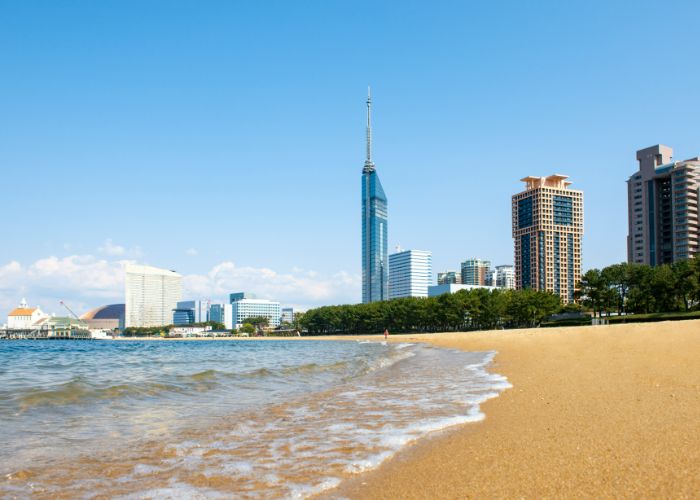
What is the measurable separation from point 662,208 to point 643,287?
9237 centimetres

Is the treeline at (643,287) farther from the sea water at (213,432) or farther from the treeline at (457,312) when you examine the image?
the sea water at (213,432)

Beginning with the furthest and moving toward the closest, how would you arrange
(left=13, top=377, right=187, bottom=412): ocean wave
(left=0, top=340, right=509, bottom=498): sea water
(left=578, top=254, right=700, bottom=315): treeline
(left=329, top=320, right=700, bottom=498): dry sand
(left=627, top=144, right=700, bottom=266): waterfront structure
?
(left=627, top=144, right=700, bottom=266): waterfront structure < (left=578, top=254, right=700, bottom=315): treeline < (left=13, top=377, right=187, bottom=412): ocean wave < (left=0, top=340, right=509, bottom=498): sea water < (left=329, top=320, right=700, bottom=498): dry sand

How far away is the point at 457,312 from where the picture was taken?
392 feet

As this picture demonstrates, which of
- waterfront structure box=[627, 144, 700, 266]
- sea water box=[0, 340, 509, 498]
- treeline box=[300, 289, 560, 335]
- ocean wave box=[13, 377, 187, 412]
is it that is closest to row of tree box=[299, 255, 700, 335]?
treeline box=[300, 289, 560, 335]

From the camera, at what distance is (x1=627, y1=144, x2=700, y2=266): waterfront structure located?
162625mm

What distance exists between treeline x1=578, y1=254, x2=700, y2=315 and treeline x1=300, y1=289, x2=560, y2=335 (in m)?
10.4

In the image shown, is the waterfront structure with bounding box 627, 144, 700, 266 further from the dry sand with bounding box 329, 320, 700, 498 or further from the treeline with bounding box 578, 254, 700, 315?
the dry sand with bounding box 329, 320, 700, 498

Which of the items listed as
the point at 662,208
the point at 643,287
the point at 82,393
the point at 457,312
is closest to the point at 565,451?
the point at 82,393

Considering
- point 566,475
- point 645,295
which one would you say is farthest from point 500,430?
point 645,295

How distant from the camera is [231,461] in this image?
7.39m

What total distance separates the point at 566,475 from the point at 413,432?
3.44 m

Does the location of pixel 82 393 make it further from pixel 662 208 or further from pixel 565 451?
pixel 662 208

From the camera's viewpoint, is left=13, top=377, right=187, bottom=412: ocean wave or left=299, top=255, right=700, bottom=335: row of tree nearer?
left=13, top=377, right=187, bottom=412: ocean wave

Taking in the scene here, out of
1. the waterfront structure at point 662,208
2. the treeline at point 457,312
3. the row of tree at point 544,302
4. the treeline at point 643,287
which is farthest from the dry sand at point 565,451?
the waterfront structure at point 662,208
